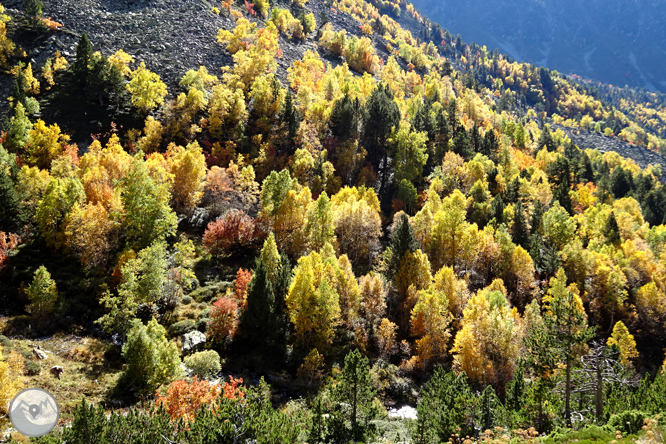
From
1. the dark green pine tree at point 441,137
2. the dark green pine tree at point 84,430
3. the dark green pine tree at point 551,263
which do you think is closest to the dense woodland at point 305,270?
the dark green pine tree at point 84,430

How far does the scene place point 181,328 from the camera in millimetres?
52219

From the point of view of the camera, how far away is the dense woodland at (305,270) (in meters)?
38.5

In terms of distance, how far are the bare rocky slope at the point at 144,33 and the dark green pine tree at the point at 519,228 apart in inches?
3310

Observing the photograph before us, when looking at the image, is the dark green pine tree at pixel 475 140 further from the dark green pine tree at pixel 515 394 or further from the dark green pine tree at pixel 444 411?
the dark green pine tree at pixel 444 411

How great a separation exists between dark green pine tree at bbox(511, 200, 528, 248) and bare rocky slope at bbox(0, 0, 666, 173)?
276ft

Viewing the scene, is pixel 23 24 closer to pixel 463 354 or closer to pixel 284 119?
pixel 284 119

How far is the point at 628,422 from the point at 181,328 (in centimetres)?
4817

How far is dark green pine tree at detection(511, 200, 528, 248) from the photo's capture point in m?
82.4

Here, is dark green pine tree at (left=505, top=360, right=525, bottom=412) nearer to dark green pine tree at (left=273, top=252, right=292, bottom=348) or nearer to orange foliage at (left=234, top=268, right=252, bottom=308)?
dark green pine tree at (left=273, top=252, right=292, bottom=348)

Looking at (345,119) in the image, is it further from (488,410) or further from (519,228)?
(488,410)

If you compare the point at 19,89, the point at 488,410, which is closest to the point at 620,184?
the point at 488,410

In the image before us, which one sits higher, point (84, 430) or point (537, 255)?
point (537, 255)

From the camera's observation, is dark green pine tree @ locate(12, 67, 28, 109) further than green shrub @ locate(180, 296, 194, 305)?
Yes

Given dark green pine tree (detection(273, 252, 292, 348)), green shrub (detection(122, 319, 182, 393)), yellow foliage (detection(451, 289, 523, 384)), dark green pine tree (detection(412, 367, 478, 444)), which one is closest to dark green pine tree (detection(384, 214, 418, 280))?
yellow foliage (detection(451, 289, 523, 384))
